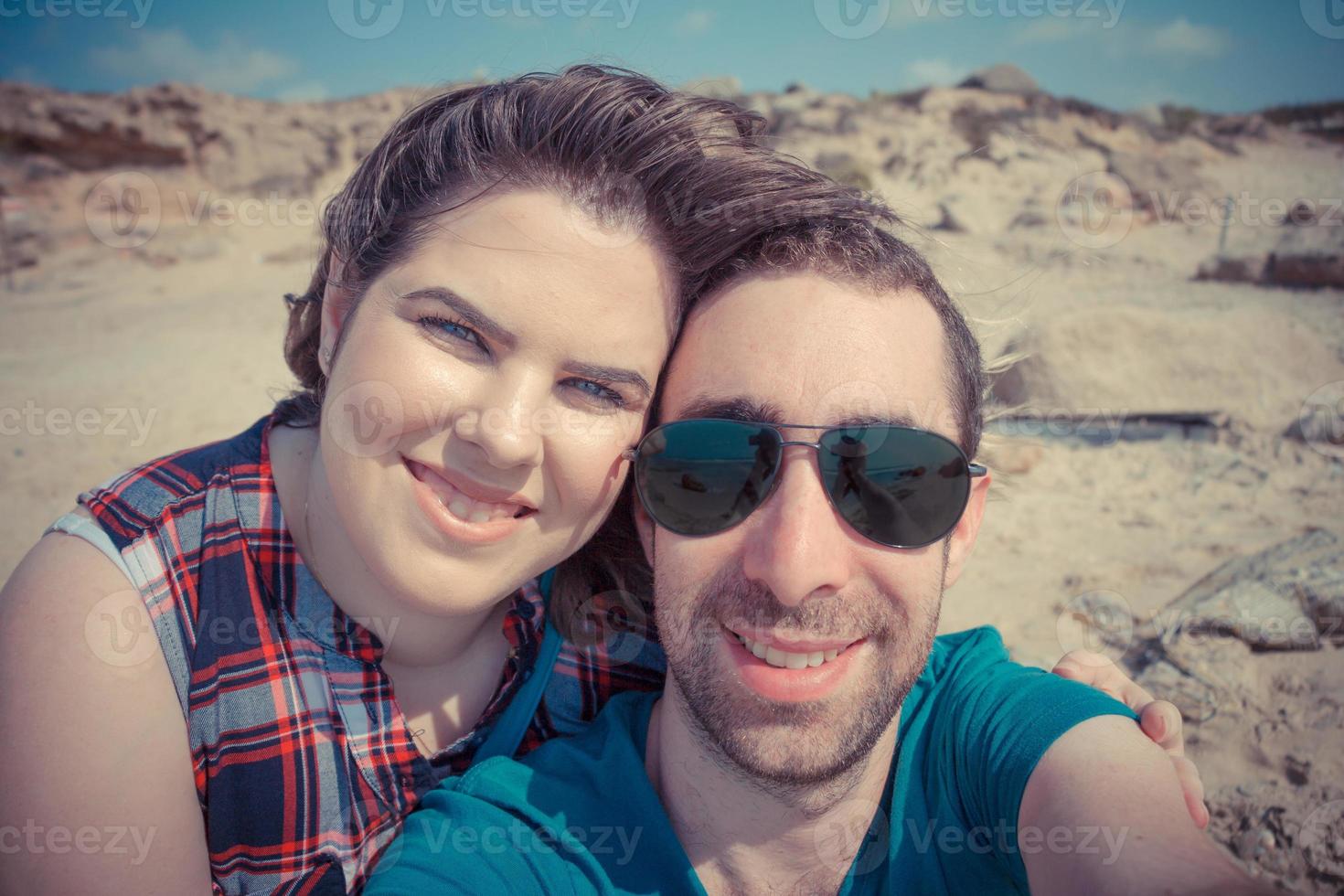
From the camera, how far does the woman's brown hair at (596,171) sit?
6.50ft

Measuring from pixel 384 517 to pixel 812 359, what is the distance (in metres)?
1.03

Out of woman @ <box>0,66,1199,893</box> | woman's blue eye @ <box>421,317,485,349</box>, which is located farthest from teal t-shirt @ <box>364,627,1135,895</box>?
woman's blue eye @ <box>421,317,485,349</box>

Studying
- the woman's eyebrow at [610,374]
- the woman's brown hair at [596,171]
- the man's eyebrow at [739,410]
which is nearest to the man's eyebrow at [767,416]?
the man's eyebrow at [739,410]

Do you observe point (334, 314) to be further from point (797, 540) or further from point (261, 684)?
point (797, 540)

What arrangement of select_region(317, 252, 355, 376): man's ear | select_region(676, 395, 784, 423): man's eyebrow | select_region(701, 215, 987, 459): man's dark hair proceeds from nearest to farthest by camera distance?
select_region(676, 395, 784, 423): man's eyebrow < select_region(701, 215, 987, 459): man's dark hair < select_region(317, 252, 355, 376): man's ear

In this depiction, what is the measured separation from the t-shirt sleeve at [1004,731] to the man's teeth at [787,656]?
0.39 m

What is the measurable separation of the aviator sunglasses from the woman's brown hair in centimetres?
44

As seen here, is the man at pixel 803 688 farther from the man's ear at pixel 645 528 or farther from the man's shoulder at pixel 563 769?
the man's ear at pixel 645 528

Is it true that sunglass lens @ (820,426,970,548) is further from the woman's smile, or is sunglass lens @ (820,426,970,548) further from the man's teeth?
the woman's smile

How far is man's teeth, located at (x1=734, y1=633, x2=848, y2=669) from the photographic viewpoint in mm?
1740

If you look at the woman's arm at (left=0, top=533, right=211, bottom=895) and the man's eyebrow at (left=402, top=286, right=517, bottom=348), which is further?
the man's eyebrow at (left=402, top=286, right=517, bottom=348)

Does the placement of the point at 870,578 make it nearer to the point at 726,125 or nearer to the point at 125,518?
the point at 726,125

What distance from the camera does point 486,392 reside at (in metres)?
1.80

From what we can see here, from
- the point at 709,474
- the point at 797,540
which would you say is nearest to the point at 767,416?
the point at 709,474
